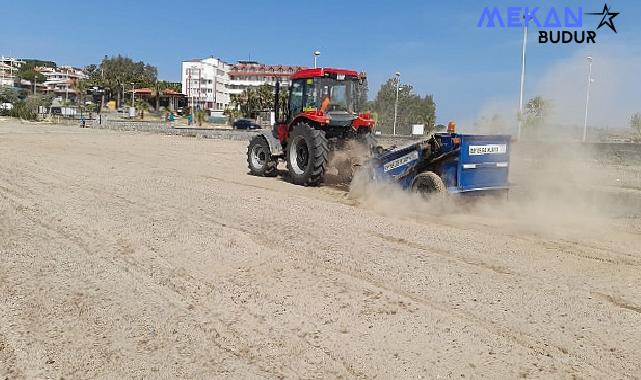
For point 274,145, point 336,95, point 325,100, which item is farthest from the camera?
point 274,145

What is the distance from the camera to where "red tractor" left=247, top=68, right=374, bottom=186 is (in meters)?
11.7

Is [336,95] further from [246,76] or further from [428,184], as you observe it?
[246,76]

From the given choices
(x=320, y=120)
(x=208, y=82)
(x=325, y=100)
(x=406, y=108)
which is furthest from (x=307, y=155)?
(x=208, y=82)

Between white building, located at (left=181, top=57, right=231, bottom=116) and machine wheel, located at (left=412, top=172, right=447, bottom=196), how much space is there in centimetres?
12526

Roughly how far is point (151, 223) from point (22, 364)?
4114 millimetres

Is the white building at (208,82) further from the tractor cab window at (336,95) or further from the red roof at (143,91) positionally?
the tractor cab window at (336,95)

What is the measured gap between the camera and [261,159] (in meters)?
14.3

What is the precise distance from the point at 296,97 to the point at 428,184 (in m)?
4.49

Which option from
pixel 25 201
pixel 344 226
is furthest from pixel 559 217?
pixel 25 201

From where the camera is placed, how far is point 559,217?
894cm

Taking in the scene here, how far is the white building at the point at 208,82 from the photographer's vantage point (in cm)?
13400

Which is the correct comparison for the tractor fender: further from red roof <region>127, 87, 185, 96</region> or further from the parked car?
red roof <region>127, 87, 185, 96</region>

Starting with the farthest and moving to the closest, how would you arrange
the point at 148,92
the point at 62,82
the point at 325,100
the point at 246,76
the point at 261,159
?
the point at 62,82 < the point at 246,76 < the point at 148,92 < the point at 261,159 < the point at 325,100

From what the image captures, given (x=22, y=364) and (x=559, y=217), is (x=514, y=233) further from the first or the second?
(x=22, y=364)
